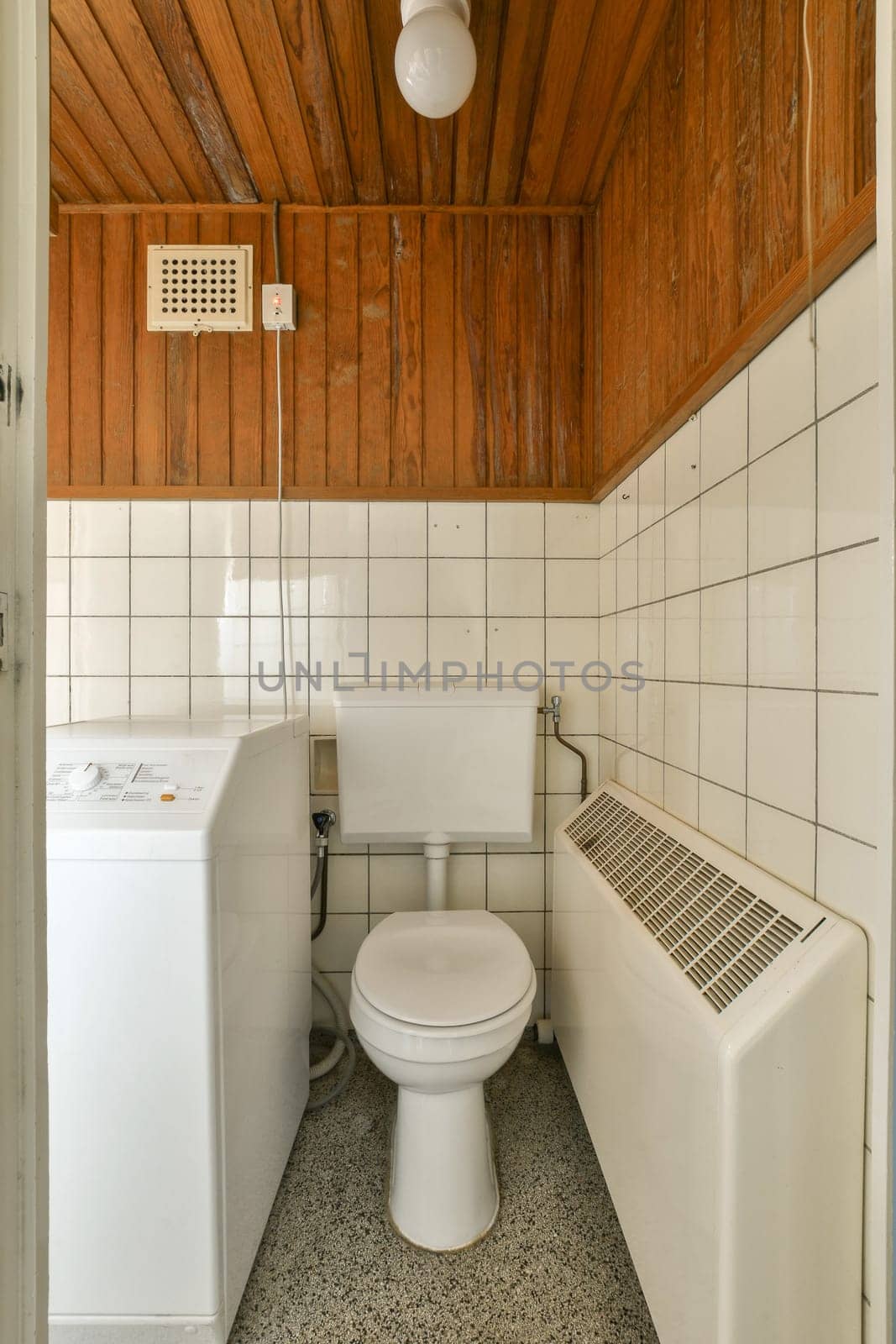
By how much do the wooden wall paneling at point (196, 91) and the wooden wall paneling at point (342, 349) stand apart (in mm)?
245

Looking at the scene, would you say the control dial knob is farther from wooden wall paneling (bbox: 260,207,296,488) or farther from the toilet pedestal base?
wooden wall paneling (bbox: 260,207,296,488)

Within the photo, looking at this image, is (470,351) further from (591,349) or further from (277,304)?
(277,304)

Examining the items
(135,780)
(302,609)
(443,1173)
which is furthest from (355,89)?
(443,1173)

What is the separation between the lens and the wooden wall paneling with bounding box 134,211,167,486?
5.51ft

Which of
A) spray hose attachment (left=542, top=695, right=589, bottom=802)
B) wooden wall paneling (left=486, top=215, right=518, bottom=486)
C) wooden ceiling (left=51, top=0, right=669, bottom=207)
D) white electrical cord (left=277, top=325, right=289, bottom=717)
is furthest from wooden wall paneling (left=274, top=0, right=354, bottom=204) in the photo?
spray hose attachment (left=542, top=695, right=589, bottom=802)

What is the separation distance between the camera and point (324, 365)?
5.51 ft

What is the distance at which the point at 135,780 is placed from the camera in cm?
97

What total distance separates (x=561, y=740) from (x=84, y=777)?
1.13 metres

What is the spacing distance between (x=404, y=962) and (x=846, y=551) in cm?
106

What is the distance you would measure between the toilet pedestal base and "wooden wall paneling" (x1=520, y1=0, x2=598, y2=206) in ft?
6.50

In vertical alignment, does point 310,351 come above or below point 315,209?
below

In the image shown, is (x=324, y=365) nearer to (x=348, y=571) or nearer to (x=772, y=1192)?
(x=348, y=571)

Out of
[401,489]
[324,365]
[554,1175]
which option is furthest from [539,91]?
[554,1175]

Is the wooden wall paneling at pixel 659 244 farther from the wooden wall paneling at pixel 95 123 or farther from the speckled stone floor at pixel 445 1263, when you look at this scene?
the speckled stone floor at pixel 445 1263
